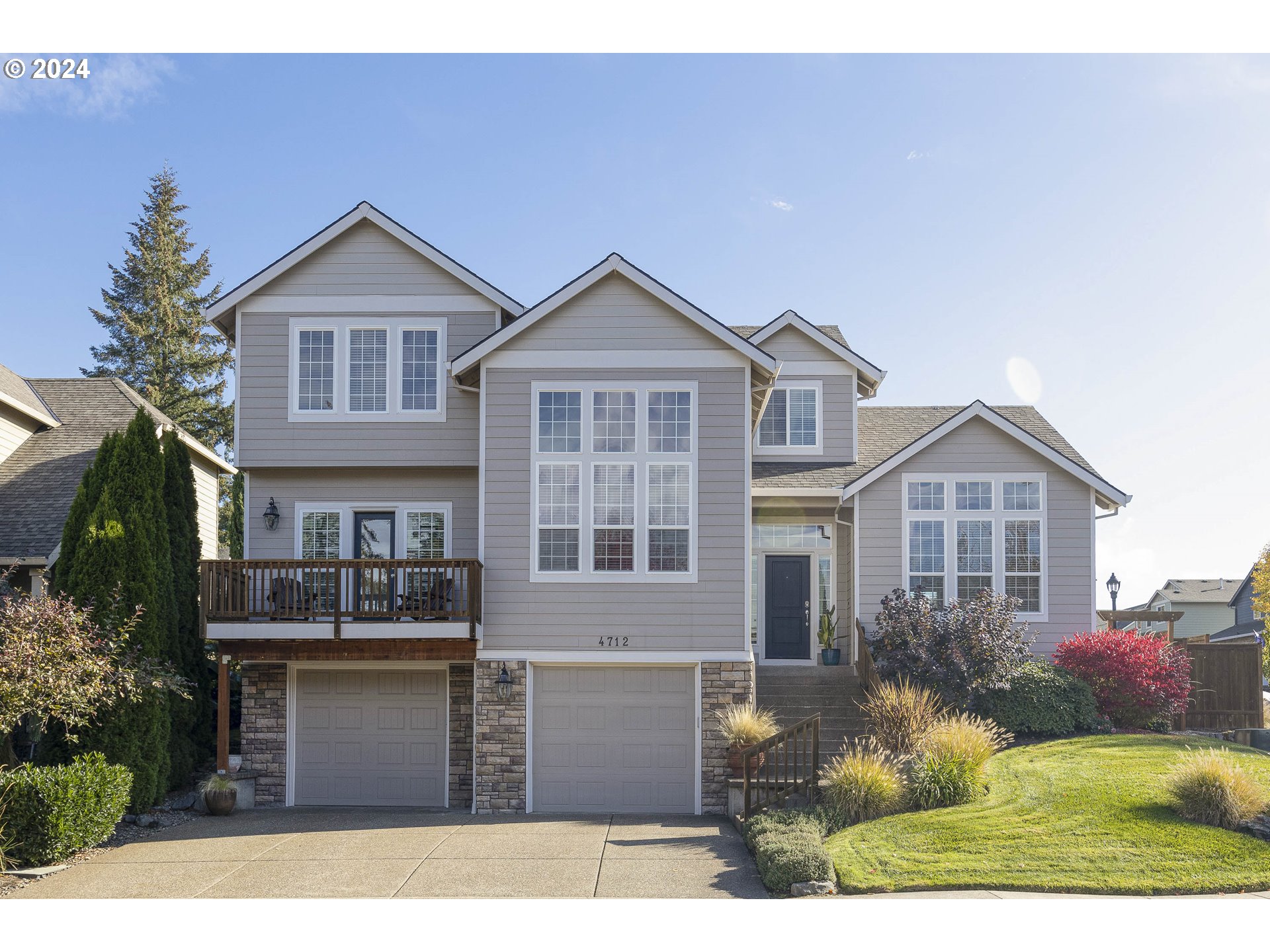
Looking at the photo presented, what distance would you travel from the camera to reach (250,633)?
14578 millimetres

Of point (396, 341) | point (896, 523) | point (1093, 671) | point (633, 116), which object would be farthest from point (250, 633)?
point (1093, 671)

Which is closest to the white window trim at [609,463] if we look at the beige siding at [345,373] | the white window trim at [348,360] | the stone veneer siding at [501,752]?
the beige siding at [345,373]

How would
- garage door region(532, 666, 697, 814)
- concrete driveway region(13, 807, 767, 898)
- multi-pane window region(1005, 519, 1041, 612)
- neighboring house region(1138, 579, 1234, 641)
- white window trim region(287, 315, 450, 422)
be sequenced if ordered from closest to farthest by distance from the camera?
concrete driveway region(13, 807, 767, 898)
garage door region(532, 666, 697, 814)
white window trim region(287, 315, 450, 422)
multi-pane window region(1005, 519, 1041, 612)
neighboring house region(1138, 579, 1234, 641)

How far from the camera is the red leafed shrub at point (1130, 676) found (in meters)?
16.2

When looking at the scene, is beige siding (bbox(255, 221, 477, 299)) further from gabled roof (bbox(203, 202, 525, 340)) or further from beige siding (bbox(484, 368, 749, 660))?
beige siding (bbox(484, 368, 749, 660))

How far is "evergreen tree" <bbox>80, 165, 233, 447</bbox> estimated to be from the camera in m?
34.6

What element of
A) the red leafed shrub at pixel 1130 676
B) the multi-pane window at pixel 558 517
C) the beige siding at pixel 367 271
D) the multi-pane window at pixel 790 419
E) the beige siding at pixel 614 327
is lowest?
the red leafed shrub at pixel 1130 676

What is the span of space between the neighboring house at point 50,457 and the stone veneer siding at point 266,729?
385 cm

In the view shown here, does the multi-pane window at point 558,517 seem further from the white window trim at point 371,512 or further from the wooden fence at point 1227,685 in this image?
the wooden fence at point 1227,685

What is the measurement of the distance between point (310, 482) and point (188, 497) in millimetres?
2147

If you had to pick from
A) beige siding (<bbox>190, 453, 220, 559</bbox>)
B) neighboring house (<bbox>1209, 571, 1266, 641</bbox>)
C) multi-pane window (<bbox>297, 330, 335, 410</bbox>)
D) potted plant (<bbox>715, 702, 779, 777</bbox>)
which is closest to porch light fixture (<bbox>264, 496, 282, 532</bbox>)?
multi-pane window (<bbox>297, 330, 335, 410</bbox>)

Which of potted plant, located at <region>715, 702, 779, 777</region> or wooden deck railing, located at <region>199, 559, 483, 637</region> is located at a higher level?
wooden deck railing, located at <region>199, 559, 483, 637</region>

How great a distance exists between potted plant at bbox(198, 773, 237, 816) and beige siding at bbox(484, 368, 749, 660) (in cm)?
419

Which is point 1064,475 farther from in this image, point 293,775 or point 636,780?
point 293,775
